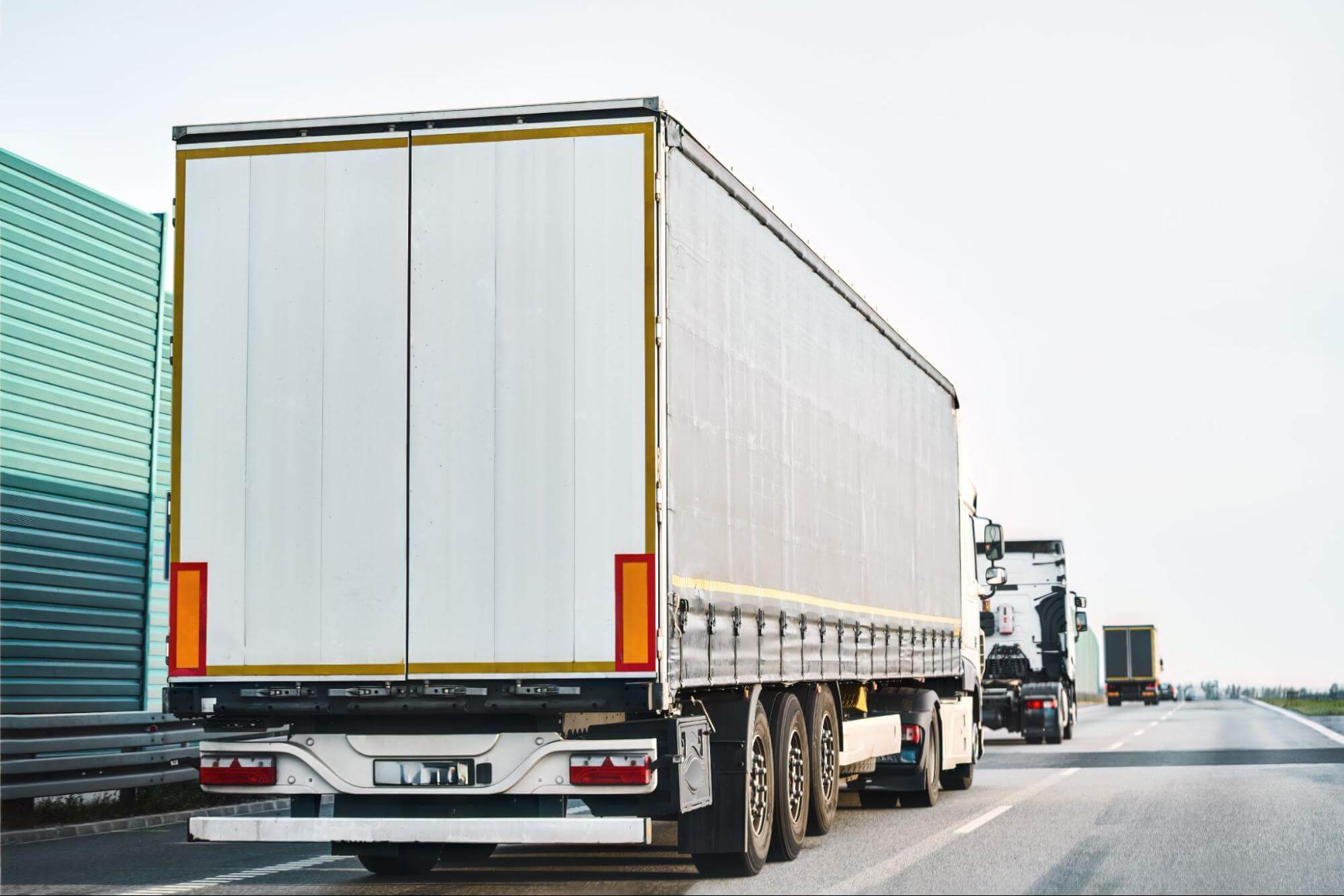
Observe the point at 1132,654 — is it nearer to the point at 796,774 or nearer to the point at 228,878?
the point at 796,774

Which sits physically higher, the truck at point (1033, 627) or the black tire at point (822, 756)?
the truck at point (1033, 627)

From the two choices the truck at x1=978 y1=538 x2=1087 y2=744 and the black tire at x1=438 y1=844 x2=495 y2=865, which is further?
the truck at x1=978 y1=538 x2=1087 y2=744

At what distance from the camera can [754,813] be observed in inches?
454

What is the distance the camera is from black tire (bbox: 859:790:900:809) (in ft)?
57.1

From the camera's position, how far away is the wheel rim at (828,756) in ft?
44.3

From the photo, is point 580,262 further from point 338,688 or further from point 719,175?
point 338,688

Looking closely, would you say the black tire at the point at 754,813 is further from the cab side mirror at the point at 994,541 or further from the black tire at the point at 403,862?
the cab side mirror at the point at 994,541

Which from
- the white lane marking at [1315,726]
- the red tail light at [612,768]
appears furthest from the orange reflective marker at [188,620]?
the white lane marking at [1315,726]

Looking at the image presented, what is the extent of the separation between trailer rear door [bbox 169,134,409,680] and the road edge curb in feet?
13.4

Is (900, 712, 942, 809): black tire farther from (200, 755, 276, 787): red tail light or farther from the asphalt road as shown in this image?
(200, 755, 276, 787): red tail light

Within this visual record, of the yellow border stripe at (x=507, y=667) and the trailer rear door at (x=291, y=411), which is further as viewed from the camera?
the trailer rear door at (x=291, y=411)

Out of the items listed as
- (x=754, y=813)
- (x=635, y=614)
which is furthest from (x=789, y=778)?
(x=635, y=614)

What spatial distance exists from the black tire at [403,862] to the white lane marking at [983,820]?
14.3 feet

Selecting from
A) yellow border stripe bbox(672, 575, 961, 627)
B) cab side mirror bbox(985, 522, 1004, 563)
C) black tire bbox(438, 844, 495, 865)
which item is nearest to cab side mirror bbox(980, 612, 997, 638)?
cab side mirror bbox(985, 522, 1004, 563)
